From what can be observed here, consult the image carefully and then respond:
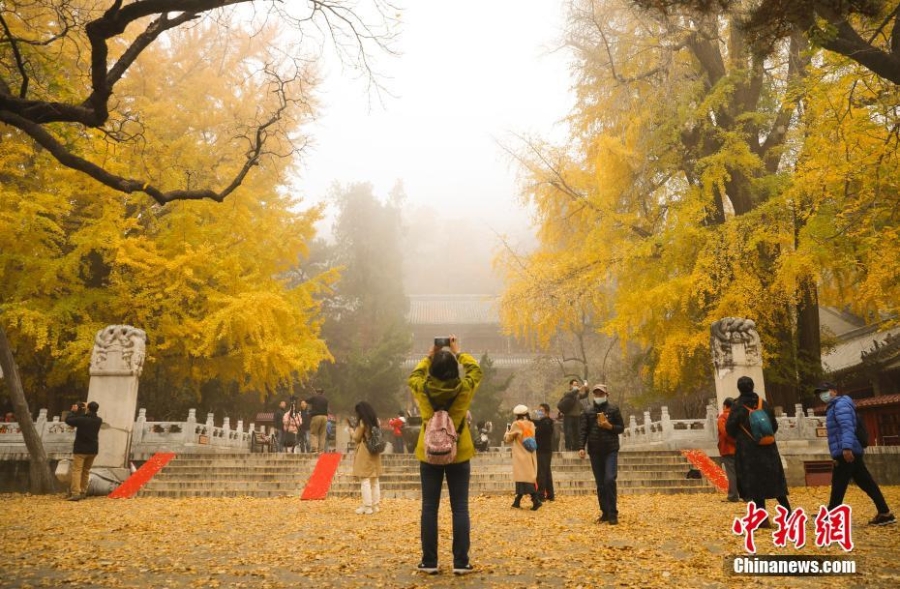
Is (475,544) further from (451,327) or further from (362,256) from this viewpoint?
(451,327)

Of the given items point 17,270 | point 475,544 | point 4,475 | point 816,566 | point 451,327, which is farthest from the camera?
point 451,327

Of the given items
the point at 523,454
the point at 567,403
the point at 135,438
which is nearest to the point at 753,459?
the point at 523,454

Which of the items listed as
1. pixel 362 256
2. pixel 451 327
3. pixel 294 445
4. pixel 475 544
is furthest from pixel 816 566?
pixel 451 327

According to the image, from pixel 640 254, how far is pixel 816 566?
10042mm

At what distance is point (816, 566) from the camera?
4.28m

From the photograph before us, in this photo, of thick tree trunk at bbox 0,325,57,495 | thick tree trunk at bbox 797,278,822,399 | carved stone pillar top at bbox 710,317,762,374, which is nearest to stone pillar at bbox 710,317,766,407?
carved stone pillar top at bbox 710,317,762,374

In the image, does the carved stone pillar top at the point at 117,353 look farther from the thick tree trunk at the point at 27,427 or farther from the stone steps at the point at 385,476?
the stone steps at the point at 385,476

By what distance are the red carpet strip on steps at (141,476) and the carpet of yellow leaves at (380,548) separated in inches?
87.1

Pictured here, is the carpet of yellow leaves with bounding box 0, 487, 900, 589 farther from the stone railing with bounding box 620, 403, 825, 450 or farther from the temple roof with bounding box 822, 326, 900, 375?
the temple roof with bounding box 822, 326, 900, 375

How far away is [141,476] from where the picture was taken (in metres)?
11.7

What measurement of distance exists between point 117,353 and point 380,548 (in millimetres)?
8759

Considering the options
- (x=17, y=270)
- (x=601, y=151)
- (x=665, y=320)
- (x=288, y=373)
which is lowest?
(x=288, y=373)

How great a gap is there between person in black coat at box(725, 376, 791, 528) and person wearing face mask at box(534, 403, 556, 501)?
322cm

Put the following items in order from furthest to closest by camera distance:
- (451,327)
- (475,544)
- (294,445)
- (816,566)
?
(451,327), (294,445), (475,544), (816,566)
